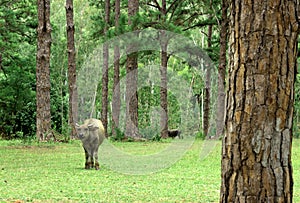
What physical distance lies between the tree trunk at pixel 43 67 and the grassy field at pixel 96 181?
131 inches

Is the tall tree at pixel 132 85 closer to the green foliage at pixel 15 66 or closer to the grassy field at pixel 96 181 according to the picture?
the green foliage at pixel 15 66

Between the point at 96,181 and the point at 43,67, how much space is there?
9.92 m

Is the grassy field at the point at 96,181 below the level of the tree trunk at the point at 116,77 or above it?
below

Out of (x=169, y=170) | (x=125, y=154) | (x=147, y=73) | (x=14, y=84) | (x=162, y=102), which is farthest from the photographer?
(x=147, y=73)

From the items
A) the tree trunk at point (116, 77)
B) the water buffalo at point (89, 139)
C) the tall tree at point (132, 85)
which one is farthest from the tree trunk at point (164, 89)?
the water buffalo at point (89, 139)

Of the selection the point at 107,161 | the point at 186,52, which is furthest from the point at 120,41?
the point at 107,161

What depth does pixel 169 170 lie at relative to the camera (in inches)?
515

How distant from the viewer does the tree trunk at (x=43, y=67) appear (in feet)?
64.5

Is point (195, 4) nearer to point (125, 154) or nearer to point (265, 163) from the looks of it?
point (125, 154)

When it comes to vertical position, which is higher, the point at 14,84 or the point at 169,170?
the point at 14,84

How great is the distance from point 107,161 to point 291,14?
33.9 feet

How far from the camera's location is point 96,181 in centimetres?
1070

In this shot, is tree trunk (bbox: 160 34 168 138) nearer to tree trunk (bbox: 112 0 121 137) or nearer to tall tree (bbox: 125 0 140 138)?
tree trunk (bbox: 112 0 121 137)

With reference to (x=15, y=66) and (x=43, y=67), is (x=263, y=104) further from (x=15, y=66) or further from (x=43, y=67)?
(x=15, y=66)
